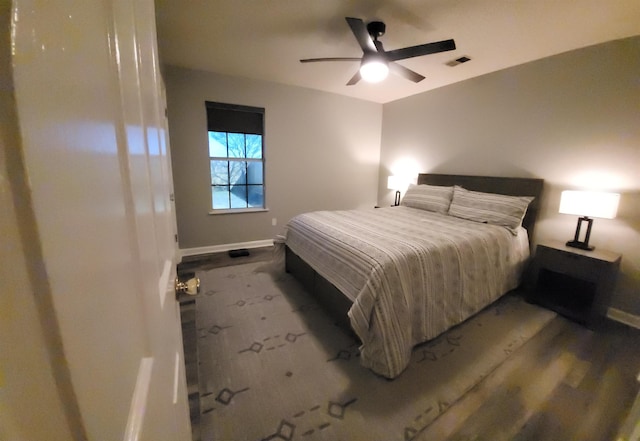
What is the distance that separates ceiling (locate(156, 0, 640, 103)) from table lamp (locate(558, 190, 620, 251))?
1.35 meters

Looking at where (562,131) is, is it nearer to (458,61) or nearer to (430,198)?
(458,61)

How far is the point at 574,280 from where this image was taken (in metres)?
2.54

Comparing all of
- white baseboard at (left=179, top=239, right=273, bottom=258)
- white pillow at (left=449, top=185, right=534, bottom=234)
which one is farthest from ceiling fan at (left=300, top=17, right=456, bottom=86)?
white baseboard at (left=179, top=239, right=273, bottom=258)

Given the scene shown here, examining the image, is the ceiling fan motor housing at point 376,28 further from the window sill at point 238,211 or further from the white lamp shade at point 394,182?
the window sill at point 238,211

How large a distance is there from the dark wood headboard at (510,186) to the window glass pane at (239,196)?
297 centimetres

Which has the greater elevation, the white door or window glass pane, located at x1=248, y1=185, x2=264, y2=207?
the white door

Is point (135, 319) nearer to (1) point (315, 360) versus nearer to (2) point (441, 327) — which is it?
(1) point (315, 360)

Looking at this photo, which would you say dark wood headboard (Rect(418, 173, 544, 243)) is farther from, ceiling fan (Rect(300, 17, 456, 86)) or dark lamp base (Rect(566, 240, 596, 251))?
ceiling fan (Rect(300, 17, 456, 86))

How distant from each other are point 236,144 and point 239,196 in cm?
77

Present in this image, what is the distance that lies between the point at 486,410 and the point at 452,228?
4.75ft

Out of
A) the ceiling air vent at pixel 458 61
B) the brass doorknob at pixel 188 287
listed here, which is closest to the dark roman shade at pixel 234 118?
the ceiling air vent at pixel 458 61

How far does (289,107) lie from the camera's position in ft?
12.6

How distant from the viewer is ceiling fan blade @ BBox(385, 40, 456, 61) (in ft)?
6.28

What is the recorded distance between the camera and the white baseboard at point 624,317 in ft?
7.32
